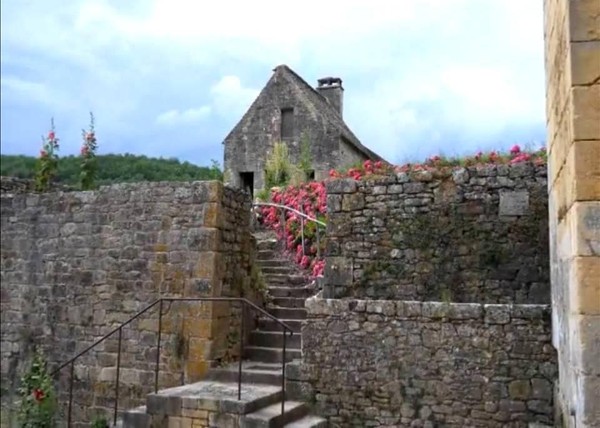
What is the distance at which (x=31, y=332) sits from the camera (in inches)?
364

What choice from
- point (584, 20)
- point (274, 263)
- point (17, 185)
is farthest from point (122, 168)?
point (584, 20)

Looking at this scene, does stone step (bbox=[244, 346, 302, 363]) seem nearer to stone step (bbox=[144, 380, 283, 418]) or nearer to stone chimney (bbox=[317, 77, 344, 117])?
stone step (bbox=[144, 380, 283, 418])

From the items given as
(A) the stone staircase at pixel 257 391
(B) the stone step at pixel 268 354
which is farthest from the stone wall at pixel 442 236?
(A) the stone staircase at pixel 257 391

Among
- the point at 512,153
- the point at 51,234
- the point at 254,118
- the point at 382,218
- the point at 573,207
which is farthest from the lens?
the point at 254,118

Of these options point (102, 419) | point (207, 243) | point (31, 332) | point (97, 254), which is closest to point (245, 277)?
point (207, 243)

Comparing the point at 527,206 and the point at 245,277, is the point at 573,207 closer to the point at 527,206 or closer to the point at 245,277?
the point at 527,206

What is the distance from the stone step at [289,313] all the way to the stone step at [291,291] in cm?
43

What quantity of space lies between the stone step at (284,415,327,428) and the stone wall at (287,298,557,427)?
118 millimetres

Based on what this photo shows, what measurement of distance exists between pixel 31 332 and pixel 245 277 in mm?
3566

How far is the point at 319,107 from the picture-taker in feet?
59.4

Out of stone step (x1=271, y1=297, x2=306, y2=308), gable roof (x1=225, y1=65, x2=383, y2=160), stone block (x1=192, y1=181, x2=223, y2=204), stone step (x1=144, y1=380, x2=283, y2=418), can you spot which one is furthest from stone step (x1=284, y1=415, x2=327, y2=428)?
gable roof (x1=225, y1=65, x2=383, y2=160)

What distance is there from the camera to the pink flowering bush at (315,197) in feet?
26.2

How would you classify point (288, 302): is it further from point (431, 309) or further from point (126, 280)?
point (431, 309)

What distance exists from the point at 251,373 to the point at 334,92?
47.9 feet
